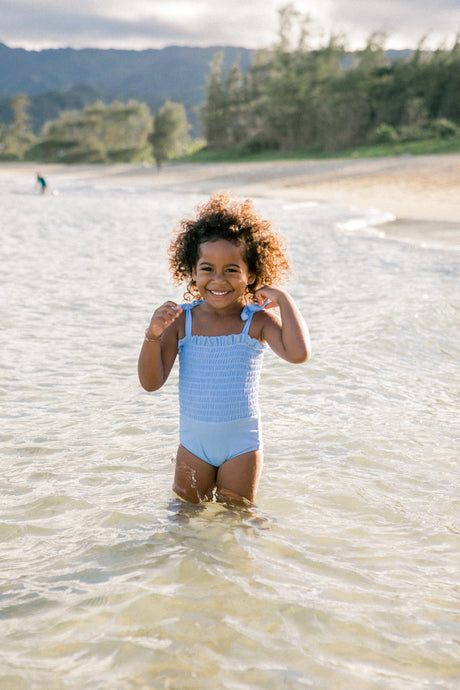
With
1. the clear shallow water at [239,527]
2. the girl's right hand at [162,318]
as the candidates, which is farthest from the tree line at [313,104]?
the girl's right hand at [162,318]

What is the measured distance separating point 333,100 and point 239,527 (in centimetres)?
4778

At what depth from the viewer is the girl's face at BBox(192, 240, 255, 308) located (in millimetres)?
2826

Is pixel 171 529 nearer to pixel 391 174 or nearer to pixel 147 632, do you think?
pixel 147 632

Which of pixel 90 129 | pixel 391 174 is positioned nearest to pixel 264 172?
pixel 391 174

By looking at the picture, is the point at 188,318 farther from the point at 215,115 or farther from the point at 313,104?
the point at 215,115

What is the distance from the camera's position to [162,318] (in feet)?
8.66

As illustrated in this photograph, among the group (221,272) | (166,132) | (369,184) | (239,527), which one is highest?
(166,132)

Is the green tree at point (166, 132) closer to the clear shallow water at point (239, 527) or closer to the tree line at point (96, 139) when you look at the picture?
the tree line at point (96, 139)

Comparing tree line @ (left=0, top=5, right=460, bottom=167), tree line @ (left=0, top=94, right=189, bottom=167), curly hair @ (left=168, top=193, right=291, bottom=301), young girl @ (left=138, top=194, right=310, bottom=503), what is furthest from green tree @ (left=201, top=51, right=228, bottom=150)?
young girl @ (left=138, top=194, right=310, bottom=503)

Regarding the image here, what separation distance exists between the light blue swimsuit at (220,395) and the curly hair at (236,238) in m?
0.22

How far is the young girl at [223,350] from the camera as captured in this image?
2824 millimetres

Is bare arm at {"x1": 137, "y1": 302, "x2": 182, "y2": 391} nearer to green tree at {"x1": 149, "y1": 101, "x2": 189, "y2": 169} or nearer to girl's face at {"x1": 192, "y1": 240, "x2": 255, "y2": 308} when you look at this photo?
girl's face at {"x1": 192, "y1": 240, "x2": 255, "y2": 308}

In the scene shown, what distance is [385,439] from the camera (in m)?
4.05

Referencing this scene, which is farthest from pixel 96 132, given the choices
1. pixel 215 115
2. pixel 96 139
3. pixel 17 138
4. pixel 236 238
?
pixel 236 238
